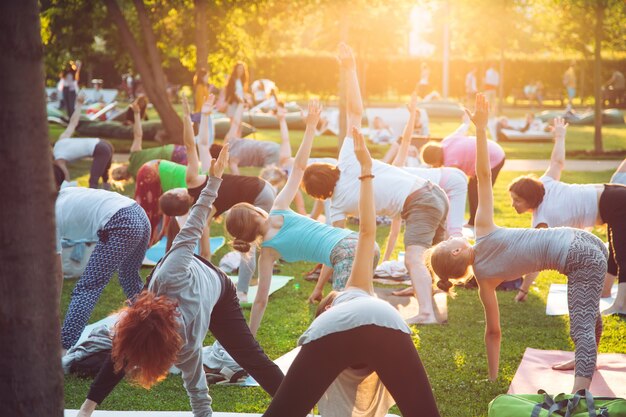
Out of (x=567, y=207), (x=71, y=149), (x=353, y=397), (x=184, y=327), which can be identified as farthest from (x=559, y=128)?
(x=71, y=149)

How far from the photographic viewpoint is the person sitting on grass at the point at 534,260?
5137 millimetres

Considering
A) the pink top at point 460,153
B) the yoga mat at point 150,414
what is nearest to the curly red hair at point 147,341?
the yoga mat at point 150,414

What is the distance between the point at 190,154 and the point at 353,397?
3.68m

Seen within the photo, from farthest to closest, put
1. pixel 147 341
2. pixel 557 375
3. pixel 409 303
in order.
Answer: pixel 409 303 < pixel 557 375 < pixel 147 341

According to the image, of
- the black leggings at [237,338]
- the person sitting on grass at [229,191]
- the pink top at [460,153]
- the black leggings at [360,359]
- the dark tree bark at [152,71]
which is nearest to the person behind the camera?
the black leggings at [360,359]

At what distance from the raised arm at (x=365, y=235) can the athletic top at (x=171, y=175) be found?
443cm

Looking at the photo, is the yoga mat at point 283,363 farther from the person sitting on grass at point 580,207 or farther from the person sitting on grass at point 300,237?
the person sitting on grass at point 580,207

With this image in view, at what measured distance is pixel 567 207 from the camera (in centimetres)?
687

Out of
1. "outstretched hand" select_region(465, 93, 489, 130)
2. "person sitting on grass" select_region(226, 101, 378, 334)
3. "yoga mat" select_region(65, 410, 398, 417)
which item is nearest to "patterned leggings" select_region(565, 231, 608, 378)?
"outstretched hand" select_region(465, 93, 489, 130)

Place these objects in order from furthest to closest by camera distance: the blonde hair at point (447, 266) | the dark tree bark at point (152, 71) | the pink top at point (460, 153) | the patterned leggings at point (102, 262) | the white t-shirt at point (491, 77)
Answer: the white t-shirt at point (491, 77) → the dark tree bark at point (152, 71) → the pink top at point (460, 153) → the patterned leggings at point (102, 262) → the blonde hair at point (447, 266)

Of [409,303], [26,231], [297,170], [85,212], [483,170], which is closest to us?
[26,231]

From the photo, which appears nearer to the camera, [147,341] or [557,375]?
Answer: [147,341]

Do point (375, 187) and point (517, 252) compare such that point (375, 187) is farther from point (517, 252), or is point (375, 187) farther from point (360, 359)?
point (360, 359)

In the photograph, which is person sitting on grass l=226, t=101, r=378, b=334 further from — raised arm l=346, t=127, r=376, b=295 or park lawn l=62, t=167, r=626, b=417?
raised arm l=346, t=127, r=376, b=295
